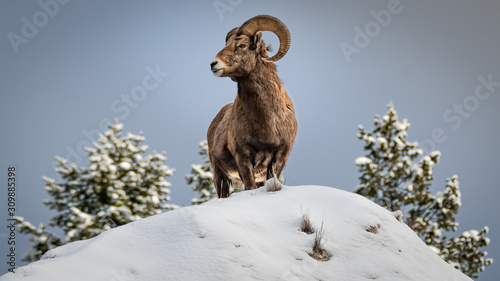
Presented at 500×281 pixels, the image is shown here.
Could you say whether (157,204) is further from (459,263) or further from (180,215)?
(180,215)

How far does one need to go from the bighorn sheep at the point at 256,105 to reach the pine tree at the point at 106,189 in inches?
413

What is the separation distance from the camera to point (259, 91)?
7395mm

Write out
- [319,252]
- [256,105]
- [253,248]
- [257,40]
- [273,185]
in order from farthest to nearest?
[257,40]
[256,105]
[273,185]
[319,252]
[253,248]

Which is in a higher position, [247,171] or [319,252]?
[247,171]

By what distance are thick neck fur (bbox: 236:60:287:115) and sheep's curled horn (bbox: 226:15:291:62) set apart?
25 centimetres

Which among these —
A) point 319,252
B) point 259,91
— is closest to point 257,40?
point 259,91

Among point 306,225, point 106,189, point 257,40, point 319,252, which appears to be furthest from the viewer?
point 106,189

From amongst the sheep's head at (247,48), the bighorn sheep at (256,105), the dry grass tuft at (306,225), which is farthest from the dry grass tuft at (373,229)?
the sheep's head at (247,48)

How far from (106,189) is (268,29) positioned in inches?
520

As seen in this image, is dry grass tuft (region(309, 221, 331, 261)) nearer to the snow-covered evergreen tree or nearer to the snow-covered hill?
the snow-covered hill

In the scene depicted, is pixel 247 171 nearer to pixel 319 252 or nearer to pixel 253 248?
pixel 319 252

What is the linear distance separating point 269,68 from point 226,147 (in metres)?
1.47

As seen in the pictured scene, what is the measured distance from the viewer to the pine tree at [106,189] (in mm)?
18062

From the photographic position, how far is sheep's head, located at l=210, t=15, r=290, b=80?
710cm
